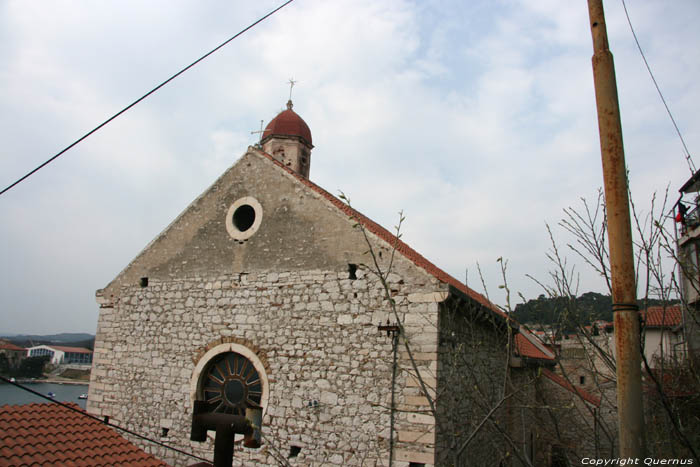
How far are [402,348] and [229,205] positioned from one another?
4762 mm

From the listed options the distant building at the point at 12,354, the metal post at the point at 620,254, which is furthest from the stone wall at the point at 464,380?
the distant building at the point at 12,354

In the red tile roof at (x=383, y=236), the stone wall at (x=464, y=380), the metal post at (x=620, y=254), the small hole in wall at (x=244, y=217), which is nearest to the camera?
the metal post at (x=620, y=254)

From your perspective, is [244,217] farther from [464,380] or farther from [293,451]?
[464,380]

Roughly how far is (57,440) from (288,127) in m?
10.9

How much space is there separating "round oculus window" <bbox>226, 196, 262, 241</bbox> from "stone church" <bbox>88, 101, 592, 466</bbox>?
0.09ft

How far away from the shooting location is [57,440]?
6.66 metres

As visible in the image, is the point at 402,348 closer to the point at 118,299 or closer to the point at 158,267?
the point at 158,267

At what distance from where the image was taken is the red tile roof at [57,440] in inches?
243

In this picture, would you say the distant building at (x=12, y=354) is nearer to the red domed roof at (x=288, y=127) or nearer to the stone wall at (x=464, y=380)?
the red domed roof at (x=288, y=127)

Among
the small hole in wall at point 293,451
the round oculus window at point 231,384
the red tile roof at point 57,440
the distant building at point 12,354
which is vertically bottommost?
the distant building at point 12,354

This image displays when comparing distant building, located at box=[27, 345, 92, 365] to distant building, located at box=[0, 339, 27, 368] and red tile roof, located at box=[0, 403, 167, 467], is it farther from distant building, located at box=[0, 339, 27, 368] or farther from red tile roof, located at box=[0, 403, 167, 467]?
red tile roof, located at box=[0, 403, 167, 467]

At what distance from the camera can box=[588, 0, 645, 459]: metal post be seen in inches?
104

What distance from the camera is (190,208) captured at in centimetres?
1048

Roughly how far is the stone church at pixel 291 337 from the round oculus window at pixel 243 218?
26 millimetres
